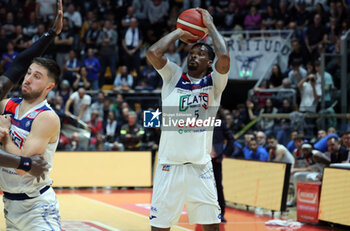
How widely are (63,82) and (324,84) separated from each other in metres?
7.58

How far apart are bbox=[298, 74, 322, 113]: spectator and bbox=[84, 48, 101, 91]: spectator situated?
266 inches

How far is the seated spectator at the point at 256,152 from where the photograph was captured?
1291 cm

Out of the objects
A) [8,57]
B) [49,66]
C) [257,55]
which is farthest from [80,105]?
[49,66]

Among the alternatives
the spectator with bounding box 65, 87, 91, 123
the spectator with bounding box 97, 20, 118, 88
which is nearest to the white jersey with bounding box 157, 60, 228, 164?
the spectator with bounding box 65, 87, 91, 123

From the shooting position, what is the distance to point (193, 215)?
570 cm

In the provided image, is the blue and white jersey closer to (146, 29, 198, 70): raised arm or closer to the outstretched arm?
the outstretched arm

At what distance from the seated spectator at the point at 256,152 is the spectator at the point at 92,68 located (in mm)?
7451

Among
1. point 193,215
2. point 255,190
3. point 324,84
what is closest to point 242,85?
point 324,84

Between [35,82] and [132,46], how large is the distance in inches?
598

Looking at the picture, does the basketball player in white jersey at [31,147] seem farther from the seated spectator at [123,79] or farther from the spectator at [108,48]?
the spectator at [108,48]

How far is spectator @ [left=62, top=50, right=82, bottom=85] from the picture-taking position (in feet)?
61.8

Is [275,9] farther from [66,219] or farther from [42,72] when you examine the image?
[42,72]

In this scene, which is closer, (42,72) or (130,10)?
(42,72)

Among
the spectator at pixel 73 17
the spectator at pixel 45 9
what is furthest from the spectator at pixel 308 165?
the spectator at pixel 45 9
